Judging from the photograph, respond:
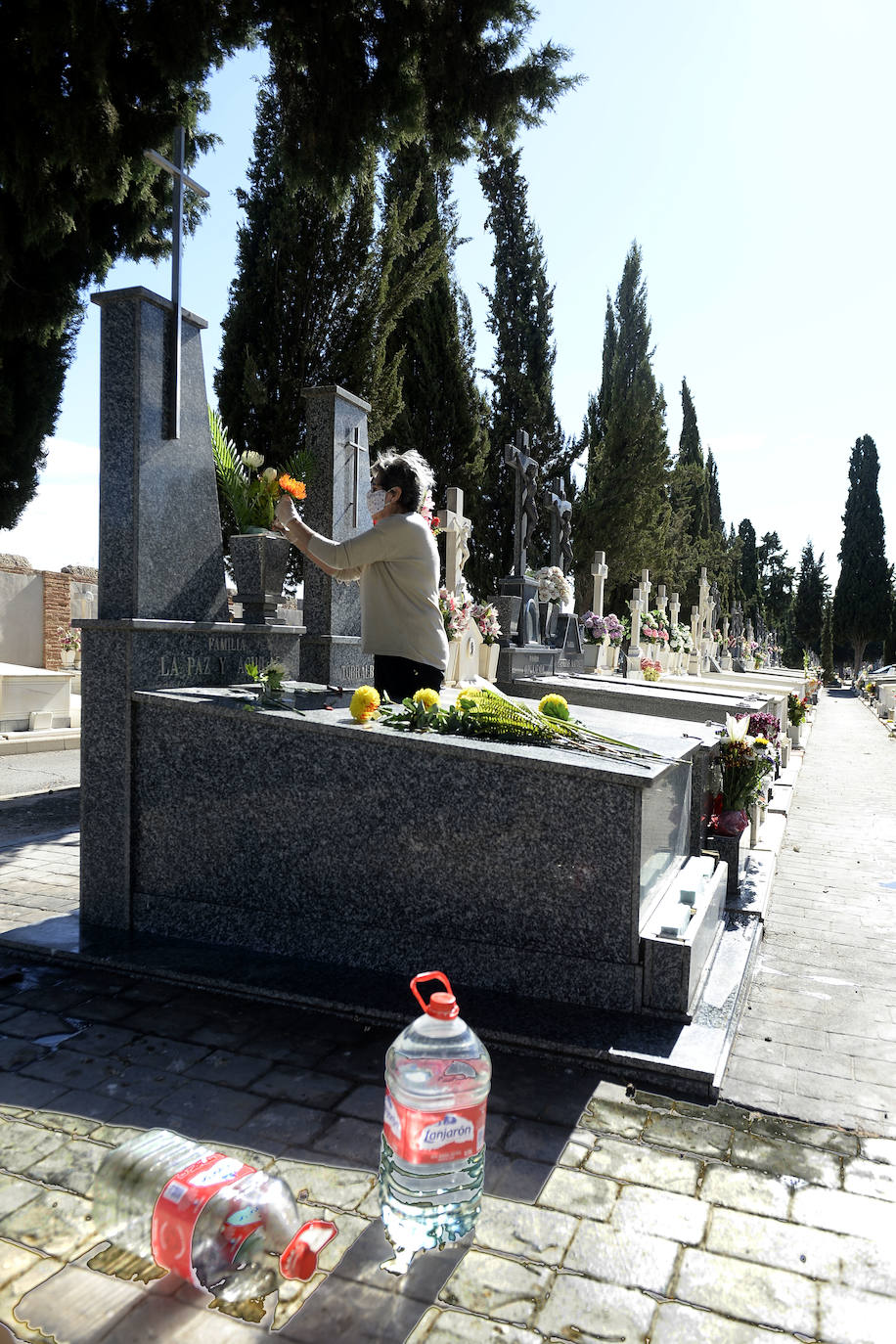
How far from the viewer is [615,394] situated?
30812 millimetres

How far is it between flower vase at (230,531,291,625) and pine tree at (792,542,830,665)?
7442 centimetres

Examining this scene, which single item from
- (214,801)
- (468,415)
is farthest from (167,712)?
(468,415)

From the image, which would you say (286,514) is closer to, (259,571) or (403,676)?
(259,571)

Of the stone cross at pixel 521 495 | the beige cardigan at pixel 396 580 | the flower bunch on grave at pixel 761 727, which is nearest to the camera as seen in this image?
the beige cardigan at pixel 396 580

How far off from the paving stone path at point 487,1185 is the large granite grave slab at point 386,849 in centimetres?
42

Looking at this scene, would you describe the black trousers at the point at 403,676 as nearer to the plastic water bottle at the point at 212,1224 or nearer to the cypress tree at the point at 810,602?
the plastic water bottle at the point at 212,1224

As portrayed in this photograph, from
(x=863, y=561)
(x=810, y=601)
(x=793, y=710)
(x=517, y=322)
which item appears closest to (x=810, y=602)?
(x=810, y=601)

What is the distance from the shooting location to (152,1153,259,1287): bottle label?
6.18 feet

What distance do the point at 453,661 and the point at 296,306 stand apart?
6738 millimetres

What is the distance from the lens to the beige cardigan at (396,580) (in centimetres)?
412

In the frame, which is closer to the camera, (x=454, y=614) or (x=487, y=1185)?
(x=487, y=1185)

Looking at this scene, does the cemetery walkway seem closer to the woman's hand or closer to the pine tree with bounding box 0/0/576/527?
the woman's hand

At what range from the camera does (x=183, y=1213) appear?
1.89m

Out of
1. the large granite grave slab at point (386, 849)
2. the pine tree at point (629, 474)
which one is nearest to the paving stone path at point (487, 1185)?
the large granite grave slab at point (386, 849)
